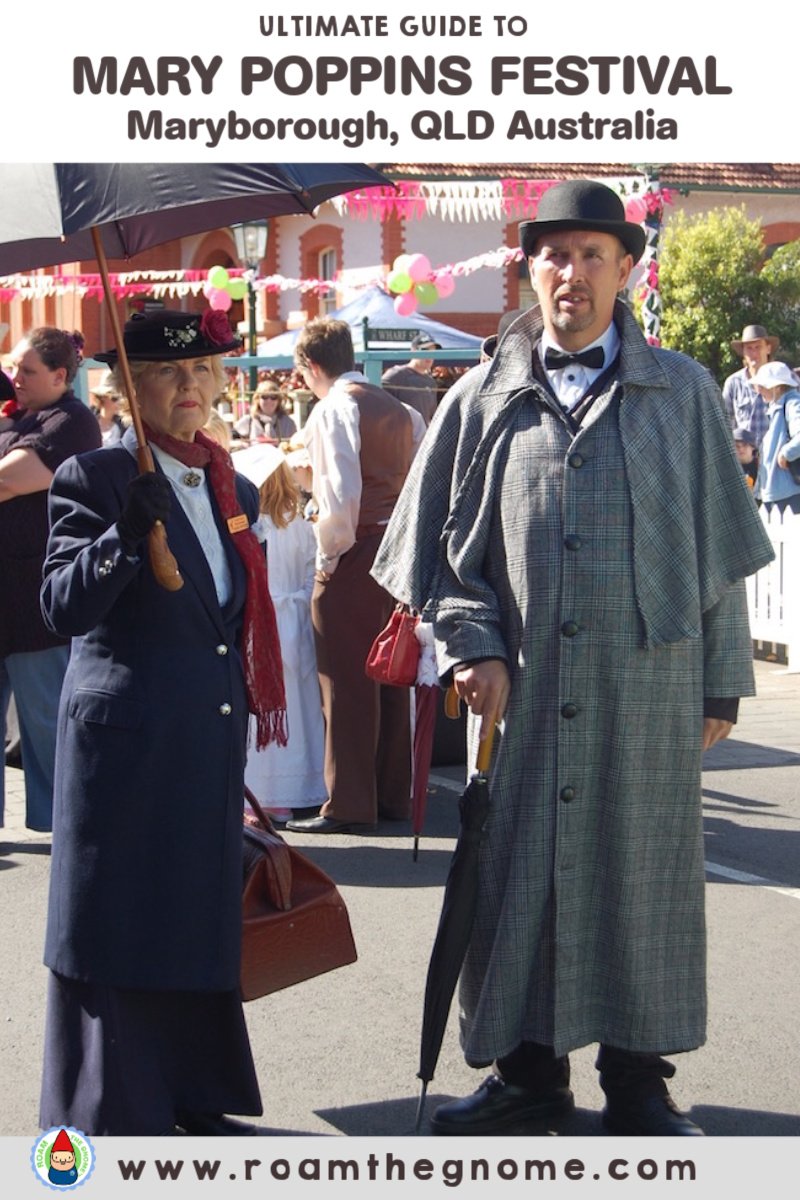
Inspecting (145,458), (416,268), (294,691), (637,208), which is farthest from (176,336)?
(416,268)

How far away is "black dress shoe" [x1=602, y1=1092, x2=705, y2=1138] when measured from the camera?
3867mm

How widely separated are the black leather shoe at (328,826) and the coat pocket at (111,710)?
3539 millimetres

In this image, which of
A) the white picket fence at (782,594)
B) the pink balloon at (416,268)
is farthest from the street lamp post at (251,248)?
the white picket fence at (782,594)

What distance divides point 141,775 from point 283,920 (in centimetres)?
56

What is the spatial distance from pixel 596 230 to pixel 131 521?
1.25 metres

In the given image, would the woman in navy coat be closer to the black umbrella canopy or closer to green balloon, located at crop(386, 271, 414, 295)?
the black umbrella canopy

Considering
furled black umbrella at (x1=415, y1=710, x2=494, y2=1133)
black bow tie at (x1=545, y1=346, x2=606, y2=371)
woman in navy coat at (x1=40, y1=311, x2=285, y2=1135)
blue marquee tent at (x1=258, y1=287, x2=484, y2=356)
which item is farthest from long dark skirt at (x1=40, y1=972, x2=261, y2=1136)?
blue marquee tent at (x1=258, y1=287, x2=484, y2=356)

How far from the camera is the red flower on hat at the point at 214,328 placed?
3.88 m

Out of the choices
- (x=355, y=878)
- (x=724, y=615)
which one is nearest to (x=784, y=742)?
(x=355, y=878)

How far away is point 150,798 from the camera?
3.75 metres

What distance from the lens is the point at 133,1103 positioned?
3.72 metres

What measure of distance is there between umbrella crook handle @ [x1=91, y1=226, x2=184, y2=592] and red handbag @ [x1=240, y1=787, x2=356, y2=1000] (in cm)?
60
